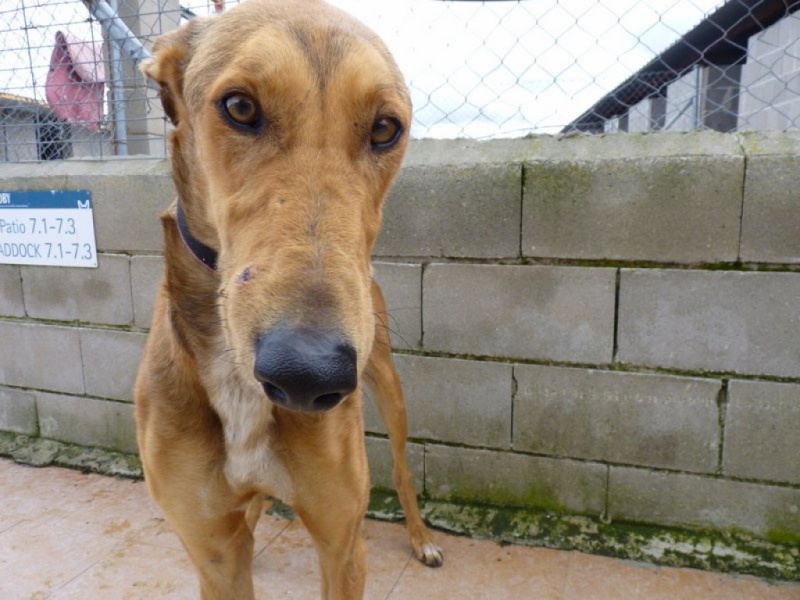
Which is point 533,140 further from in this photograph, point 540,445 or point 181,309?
point 181,309

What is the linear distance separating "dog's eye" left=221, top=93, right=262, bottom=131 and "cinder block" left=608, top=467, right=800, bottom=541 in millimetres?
2268

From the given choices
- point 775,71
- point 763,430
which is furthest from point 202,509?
point 775,71

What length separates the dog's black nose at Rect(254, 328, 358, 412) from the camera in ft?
3.22

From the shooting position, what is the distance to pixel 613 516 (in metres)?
2.84

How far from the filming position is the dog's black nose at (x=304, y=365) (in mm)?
981

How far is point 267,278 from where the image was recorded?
3.63 ft

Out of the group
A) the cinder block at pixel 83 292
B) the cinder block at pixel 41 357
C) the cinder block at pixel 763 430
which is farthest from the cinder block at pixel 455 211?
the cinder block at pixel 41 357

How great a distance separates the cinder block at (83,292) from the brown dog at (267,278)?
1.66 meters

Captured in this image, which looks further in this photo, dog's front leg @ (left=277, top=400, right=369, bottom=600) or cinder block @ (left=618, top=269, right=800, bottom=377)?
cinder block @ (left=618, top=269, right=800, bottom=377)

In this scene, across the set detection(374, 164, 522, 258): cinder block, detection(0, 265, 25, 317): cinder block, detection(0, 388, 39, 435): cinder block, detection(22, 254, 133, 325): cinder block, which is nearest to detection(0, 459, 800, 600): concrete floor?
detection(0, 388, 39, 435): cinder block

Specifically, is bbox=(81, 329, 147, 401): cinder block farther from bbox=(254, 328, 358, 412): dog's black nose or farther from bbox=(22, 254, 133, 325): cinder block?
bbox=(254, 328, 358, 412): dog's black nose

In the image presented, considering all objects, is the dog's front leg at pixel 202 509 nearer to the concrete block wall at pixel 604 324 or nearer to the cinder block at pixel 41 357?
the concrete block wall at pixel 604 324

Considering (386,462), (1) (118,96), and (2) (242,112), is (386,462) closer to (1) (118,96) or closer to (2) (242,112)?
(2) (242,112)

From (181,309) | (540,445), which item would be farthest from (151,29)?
(540,445)
